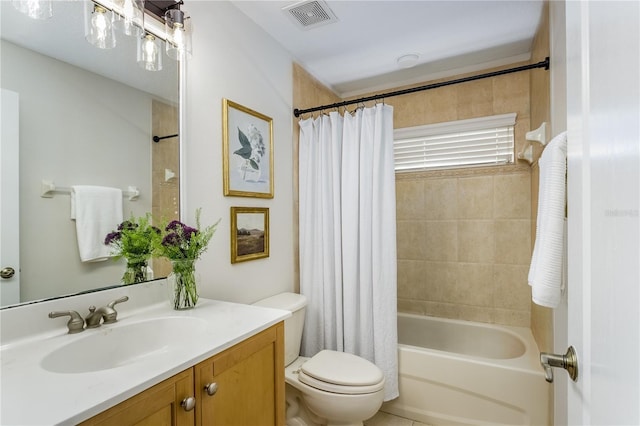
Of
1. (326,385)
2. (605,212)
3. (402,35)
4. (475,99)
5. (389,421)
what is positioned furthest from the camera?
(475,99)

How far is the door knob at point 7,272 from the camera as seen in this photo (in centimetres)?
94

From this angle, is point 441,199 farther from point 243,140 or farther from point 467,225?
point 243,140

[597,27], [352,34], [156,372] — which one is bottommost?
[156,372]

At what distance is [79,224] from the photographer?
1.12 m

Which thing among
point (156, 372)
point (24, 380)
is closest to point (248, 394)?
point (156, 372)

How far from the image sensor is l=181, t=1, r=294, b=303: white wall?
5.05 feet

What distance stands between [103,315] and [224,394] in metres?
0.53

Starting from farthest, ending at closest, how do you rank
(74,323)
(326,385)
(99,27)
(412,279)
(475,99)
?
(412,279) < (475,99) < (326,385) < (99,27) < (74,323)

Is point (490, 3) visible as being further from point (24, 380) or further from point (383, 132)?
point (24, 380)

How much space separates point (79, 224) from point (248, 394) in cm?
86

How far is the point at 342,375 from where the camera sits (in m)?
1.61

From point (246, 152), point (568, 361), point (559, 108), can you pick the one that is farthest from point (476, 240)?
point (568, 361)

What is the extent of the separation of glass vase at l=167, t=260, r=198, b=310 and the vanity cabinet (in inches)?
15.8

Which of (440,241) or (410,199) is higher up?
(410,199)
